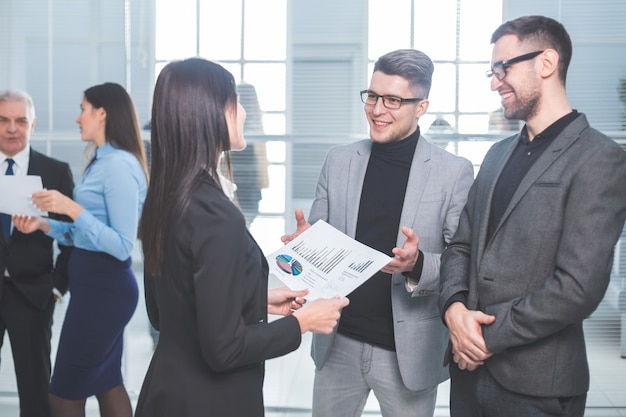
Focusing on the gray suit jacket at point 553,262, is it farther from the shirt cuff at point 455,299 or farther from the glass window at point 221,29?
the glass window at point 221,29

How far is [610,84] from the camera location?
3.49 metres

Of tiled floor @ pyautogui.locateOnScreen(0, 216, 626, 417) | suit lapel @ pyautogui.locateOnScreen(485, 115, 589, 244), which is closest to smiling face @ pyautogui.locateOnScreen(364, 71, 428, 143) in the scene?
suit lapel @ pyautogui.locateOnScreen(485, 115, 589, 244)

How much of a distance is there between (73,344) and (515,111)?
6.08 ft

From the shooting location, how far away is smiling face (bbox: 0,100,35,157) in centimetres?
298

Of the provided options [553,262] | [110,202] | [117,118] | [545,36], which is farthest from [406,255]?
[117,118]

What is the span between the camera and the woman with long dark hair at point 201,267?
4.53 ft

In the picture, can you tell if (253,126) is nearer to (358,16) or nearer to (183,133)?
(358,16)

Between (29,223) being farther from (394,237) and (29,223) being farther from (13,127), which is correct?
(394,237)

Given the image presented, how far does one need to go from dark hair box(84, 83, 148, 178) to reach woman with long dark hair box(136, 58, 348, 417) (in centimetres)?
132

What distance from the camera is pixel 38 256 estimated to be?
294 centimetres

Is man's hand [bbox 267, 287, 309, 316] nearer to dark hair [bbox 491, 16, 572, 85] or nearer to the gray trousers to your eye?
the gray trousers

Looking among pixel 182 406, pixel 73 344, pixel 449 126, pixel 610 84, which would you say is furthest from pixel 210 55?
pixel 182 406

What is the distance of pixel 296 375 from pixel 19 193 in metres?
1.77

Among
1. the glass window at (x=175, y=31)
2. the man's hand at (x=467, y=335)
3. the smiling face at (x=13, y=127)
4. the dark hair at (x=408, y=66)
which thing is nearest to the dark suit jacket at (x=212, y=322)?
the man's hand at (x=467, y=335)
